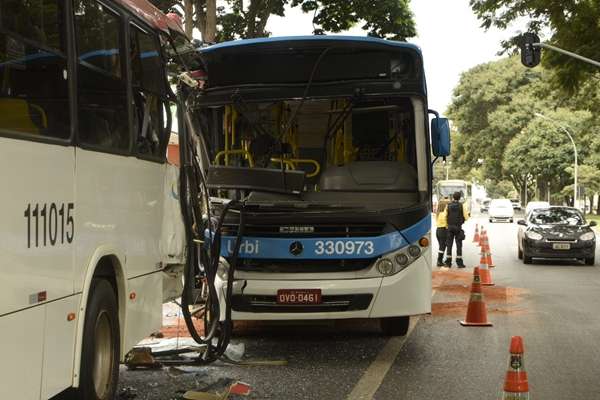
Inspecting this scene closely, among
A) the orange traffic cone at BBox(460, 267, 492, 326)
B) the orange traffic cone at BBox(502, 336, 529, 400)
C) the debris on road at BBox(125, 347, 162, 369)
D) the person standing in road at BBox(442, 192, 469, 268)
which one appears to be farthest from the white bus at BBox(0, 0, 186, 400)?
the person standing in road at BBox(442, 192, 469, 268)

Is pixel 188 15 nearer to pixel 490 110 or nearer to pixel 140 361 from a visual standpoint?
pixel 140 361

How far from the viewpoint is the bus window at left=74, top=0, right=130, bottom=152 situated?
5336 millimetres

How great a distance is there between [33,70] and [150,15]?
273 centimetres

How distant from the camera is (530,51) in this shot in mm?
21500

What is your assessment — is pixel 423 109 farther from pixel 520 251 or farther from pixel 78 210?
pixel 520 251

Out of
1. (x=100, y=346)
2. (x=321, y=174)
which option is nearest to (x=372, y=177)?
(x=321, y=174)

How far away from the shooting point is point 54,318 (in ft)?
15.3

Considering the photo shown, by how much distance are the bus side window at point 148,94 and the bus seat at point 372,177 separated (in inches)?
92.7

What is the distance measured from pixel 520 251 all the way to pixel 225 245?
16.0 meters

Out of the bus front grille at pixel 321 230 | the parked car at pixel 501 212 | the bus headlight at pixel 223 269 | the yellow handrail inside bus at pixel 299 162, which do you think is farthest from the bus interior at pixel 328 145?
the parked car at pixel 501 212

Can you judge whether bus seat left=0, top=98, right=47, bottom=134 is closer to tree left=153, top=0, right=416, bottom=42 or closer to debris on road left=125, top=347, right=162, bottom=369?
debris on road left=125, top=347, right=162, bottom=369

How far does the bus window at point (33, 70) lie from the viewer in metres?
4.26

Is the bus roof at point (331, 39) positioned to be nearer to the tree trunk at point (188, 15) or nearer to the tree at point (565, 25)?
the tree trunk at point (188, 15)

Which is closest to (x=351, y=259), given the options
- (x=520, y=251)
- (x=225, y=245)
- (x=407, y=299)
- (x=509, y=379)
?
(x=407, y=299)
